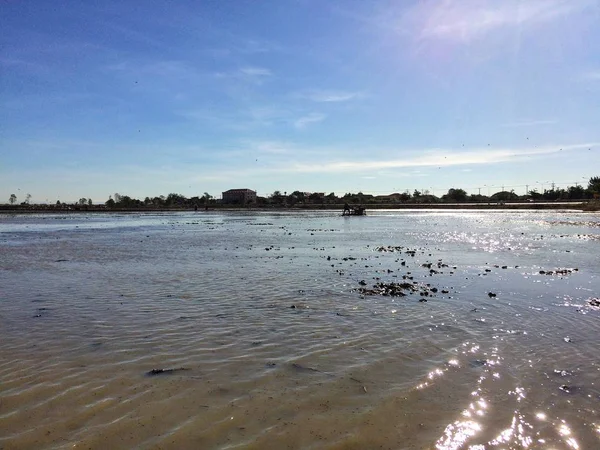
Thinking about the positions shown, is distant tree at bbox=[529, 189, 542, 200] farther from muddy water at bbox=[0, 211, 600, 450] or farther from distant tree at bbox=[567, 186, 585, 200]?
muddy water at bbox=[0, 211, 600, 450]

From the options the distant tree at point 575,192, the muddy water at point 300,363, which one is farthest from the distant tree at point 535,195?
the muddy water at point 300,363

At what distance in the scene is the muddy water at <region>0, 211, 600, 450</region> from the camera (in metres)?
5.29

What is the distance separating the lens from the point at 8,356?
7914 millimetres

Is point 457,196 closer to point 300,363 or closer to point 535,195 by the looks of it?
point 535,195

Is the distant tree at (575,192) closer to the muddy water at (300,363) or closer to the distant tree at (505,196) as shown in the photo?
the distant tree at (505,196)

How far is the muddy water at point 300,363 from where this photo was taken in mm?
5289

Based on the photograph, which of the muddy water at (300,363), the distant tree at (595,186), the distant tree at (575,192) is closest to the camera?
the muddy water at (300,363)

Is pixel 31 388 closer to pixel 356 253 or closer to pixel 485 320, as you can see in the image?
pixel 485 320

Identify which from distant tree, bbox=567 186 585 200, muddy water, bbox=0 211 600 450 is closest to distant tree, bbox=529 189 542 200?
distant tree, bbox=567 186 585 200

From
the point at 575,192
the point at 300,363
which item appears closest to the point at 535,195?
the point at 575,192

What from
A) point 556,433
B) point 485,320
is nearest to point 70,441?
point 556,433

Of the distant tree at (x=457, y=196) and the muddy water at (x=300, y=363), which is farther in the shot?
the distant tree at (x=457, y=196)

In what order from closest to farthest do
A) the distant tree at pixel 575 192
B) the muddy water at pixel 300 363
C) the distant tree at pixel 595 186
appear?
the muddy water at pixel 300 363 < the distant tree at pixel 595 186 < the distant tree at pixel 575 192

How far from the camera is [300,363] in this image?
7512 mm
